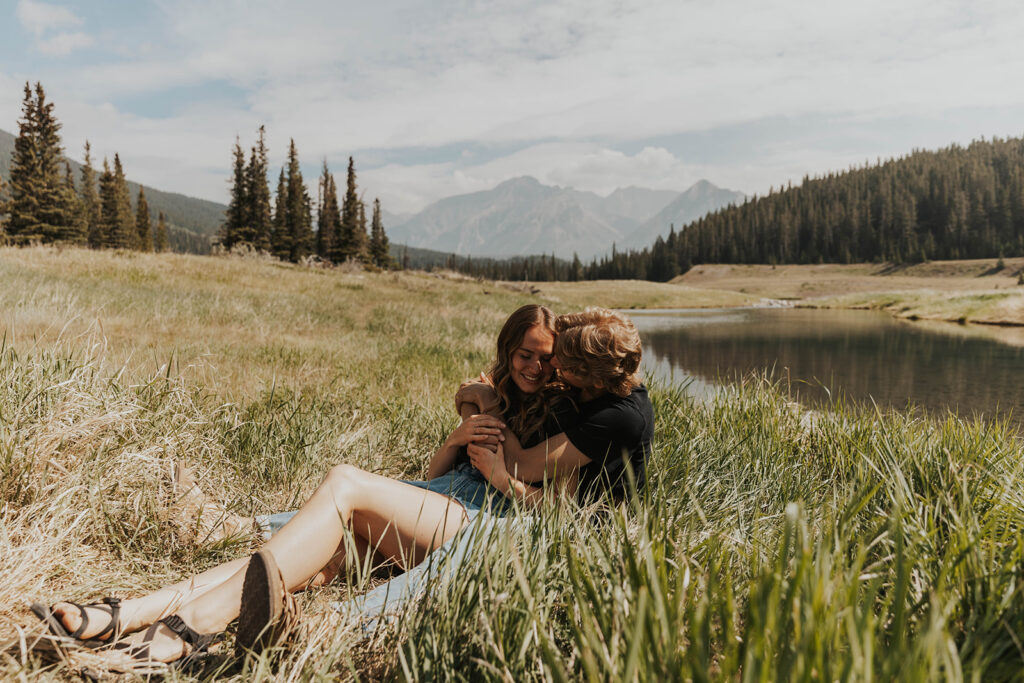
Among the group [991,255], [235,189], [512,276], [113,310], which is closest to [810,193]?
[991,255]

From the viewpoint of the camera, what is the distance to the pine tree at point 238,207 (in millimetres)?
47312

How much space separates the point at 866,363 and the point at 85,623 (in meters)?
17.4

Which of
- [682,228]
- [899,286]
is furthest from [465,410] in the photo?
[682,228]

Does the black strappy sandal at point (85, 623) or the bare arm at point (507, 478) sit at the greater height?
the bare arm at point (507, 478)

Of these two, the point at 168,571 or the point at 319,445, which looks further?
the point at 319,445

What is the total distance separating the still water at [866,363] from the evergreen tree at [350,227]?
35.1m

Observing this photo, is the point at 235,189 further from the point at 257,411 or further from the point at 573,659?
the point at 573,659

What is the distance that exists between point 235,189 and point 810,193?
121m

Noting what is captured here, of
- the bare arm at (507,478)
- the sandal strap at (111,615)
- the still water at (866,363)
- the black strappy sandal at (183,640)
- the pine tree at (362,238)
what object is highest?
the pine tree at (362,238)

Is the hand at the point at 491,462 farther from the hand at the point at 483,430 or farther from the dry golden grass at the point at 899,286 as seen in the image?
the dry golden grass at the point at 899,286

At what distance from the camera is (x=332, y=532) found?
2.29 metres

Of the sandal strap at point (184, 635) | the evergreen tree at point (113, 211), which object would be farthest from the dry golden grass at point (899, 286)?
the evergreen tree at point (113, 211)

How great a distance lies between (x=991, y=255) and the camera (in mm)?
90750

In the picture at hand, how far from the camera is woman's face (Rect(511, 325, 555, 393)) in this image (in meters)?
2.90
